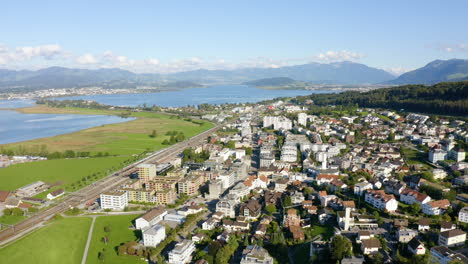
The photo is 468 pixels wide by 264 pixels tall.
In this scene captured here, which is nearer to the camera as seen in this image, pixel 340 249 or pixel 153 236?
pixel 340 249

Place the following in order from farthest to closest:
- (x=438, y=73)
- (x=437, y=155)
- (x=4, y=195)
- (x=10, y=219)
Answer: (x=438, y=73) < (x=437, y=155) < (x=4, y=195) < (x=10, y=219)

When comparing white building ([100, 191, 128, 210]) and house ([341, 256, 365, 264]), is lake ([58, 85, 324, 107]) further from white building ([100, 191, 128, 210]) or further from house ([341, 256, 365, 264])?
house ([341, 256, 365, 264])

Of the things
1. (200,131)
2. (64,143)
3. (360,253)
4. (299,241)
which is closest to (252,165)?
(299,241)

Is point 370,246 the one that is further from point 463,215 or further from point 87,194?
point 87,194

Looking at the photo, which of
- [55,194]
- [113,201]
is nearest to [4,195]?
[55,194]

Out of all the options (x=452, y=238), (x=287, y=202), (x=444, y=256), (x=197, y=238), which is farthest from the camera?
(x=287, y=202)

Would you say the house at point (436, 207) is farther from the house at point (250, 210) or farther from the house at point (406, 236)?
the house at point (250, 210)

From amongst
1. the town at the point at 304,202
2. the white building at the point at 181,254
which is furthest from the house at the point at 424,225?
the white building at the point at 181,254
